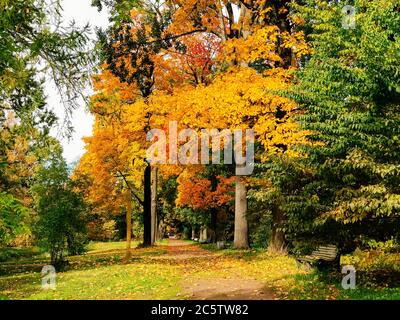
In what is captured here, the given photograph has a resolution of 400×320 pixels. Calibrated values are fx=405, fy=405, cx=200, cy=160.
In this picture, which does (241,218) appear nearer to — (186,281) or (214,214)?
(186,281)

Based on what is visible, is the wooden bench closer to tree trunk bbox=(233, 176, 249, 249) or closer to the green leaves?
the green leaves

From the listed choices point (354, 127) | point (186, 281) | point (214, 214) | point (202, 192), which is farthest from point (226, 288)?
point (214, 214)

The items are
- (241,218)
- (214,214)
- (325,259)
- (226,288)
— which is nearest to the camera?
(226,288)

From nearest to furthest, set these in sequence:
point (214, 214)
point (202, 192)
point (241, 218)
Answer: point (241, 218) → point (202, 192) → point (214, 214)

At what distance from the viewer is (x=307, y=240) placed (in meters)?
9.82

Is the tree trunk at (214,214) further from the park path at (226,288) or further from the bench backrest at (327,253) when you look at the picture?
the bench backrest at (327,253)

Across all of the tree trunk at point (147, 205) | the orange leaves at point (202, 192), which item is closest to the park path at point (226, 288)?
the tree trunk at point (147, 205)

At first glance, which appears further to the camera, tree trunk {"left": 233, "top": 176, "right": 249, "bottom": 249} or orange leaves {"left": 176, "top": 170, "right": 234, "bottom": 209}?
orange leaves {"left": 176, "top": 170, "right": 234, "bottom": 209}

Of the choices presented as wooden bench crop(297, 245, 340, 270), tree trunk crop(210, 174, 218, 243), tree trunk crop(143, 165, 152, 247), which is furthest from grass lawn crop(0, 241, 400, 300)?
tree trunk crop(210, 174, 218, 243)

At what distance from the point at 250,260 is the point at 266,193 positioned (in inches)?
267

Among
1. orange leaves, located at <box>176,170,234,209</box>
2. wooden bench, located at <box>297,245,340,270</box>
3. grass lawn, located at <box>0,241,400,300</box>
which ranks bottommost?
grass lawn, located at <box>0,241,400,300</box>

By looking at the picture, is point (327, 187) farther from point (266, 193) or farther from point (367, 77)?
point (367, 77)

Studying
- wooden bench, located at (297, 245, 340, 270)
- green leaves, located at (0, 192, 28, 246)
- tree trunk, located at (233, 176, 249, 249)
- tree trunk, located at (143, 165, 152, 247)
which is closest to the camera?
green leaves, located at (0, 192, 28, 246)
